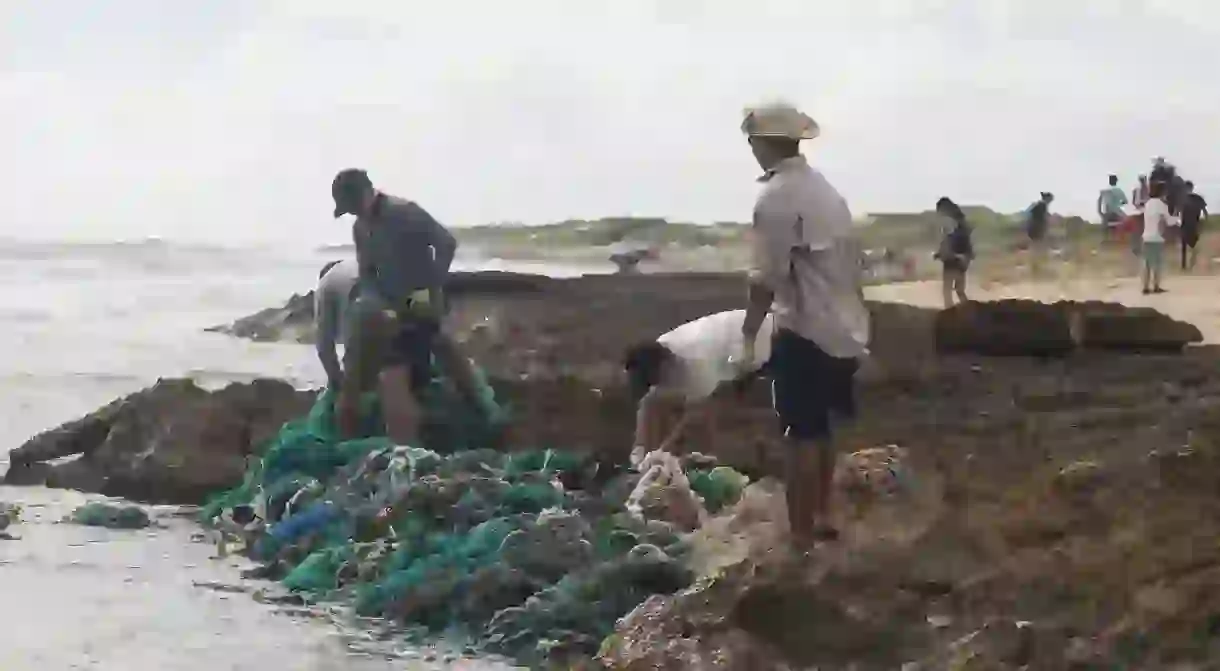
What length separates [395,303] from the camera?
8.89 m

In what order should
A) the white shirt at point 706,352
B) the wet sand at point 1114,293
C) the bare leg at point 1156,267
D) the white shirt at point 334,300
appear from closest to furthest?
the white shirt at point 706,352
the white shirt at point 334,300
the wet sand at point 1114,293
the bare leg at point 1156,267

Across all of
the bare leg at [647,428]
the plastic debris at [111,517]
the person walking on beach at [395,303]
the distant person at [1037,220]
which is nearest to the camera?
the bare leg at [647,428]

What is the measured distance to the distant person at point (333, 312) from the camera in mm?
9453

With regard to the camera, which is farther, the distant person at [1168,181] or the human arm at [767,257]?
the distant person at [1168,181]

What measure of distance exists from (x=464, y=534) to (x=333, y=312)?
273cm

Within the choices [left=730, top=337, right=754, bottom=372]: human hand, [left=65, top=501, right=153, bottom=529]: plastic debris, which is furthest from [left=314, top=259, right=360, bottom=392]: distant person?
[left=730, top=337, right=754, bottom=372]: human hand

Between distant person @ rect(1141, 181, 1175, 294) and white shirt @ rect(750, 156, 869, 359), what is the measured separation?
1369 cm

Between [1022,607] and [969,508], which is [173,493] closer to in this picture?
[969,508]

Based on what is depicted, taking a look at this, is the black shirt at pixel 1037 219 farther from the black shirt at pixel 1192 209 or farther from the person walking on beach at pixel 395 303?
the person walking on beach at pixel 395 303

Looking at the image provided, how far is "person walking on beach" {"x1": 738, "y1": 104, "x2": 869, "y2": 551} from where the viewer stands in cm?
580

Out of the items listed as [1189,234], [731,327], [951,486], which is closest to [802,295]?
[951,486]

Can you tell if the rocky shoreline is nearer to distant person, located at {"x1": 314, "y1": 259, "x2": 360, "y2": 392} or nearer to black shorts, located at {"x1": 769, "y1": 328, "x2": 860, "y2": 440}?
→ black shorts, located at {"x1": 769, "y1": 328, "x2": 860, "y2": 440}

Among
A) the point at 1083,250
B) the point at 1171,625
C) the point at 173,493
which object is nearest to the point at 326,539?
the point at 173,493

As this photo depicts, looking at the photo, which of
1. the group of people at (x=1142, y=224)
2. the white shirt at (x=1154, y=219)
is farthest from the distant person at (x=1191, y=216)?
the white shirt at (x=1154, y=219)
